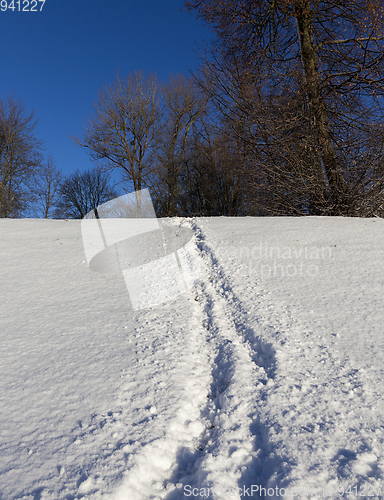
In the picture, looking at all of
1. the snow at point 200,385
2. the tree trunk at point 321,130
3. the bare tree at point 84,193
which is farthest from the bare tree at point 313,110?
the bare tree at point 84,193

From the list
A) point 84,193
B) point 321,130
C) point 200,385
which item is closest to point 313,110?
point 321,130

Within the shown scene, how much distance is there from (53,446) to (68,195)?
27746mm

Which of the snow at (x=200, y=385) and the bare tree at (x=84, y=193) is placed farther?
the bare tree at (x=84, y=193)

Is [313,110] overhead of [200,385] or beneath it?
overhead

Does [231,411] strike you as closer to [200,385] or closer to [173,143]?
[200,385]

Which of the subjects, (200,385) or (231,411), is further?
(200,385)

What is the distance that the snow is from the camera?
1.66m

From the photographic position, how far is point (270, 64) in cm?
803

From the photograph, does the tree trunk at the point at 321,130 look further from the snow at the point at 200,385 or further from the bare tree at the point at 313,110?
the snow at the point at 200,385

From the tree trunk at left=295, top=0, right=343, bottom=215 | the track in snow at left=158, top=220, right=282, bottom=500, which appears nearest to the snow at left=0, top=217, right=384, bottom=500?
the track in snow at left=158, top=220, right=282, bottom=500

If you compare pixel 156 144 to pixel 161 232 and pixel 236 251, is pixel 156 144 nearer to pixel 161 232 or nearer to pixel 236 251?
pixel 161 232

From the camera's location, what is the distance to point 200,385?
2381mm

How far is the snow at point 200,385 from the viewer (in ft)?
5.43

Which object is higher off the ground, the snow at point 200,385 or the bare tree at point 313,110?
the bare tree at point 313,110
